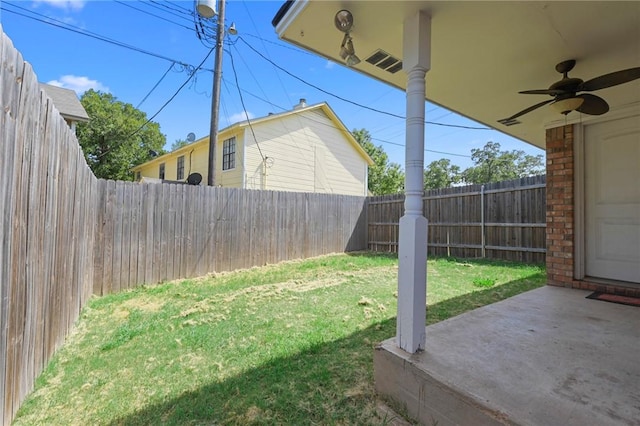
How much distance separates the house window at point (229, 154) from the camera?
1057 cm

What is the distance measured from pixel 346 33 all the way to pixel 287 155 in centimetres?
929

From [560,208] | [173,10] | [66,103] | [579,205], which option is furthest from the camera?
[66,103]

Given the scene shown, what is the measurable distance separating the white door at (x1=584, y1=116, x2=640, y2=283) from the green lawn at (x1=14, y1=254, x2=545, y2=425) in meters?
1.03

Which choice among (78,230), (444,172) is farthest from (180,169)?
(444,172)

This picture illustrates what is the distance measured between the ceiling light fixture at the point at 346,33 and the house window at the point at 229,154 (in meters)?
8.86

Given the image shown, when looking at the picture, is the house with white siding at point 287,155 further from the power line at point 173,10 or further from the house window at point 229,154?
the power line at point 173,10

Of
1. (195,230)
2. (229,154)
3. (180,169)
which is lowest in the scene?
(195,230)

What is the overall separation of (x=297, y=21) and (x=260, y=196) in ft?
16.1

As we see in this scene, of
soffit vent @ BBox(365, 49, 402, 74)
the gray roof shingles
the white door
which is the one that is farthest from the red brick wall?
the gray roof shingles

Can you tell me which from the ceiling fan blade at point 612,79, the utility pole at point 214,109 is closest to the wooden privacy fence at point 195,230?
the utility pole at point 214,109

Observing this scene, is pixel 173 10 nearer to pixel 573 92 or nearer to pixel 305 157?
pixel 305 157

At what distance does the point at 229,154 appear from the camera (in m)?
10.8

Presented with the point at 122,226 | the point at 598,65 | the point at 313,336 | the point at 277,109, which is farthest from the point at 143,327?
the point at 277,109

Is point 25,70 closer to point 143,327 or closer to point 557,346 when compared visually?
point 143,327
